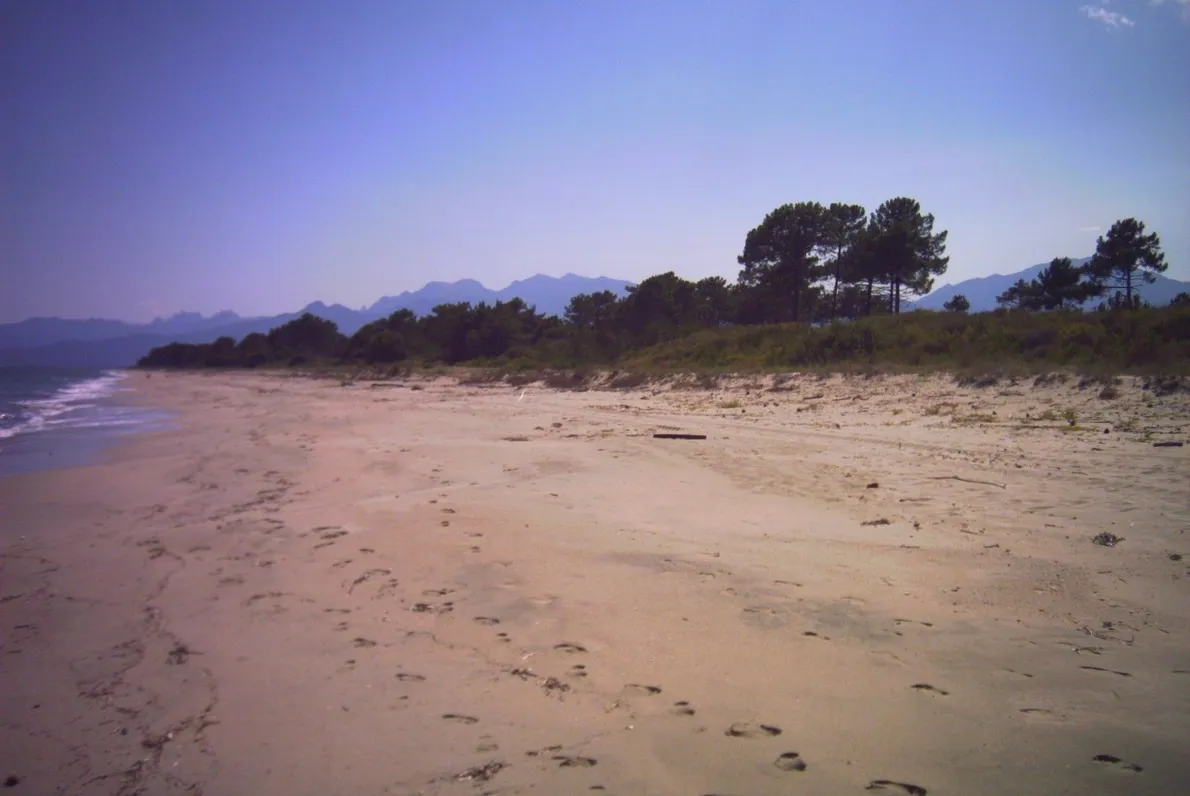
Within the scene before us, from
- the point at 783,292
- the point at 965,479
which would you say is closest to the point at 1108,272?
the point at 783,292

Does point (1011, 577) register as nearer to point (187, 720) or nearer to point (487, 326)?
point (187, 720)

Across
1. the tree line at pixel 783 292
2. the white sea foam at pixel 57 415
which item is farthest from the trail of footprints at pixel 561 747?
the tree line at pixel 783 292

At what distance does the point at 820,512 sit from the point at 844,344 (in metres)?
17.1

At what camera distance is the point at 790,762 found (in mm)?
2604

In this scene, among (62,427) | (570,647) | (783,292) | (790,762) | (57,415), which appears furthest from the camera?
(783,292)

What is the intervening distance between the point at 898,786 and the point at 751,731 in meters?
0.59

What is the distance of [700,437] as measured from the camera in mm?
10438

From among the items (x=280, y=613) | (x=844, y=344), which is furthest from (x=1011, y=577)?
(x=844, y=344)

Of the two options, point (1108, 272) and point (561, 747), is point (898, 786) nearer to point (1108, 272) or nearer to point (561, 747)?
point (561, 747)

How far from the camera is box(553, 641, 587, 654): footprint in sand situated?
363 cm

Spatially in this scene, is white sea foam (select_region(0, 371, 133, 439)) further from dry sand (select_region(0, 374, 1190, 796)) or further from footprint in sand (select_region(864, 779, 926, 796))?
footprint in sand (select_region(864, 779, 926, 796))

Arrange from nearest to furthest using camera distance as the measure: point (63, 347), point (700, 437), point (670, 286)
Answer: point (700, 437), point (670, 286), point (63, 347)

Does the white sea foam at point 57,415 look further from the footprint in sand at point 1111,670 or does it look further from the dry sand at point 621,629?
the footprint in sand at point 1111,670

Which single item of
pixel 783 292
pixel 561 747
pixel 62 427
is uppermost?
pixel 783 292
